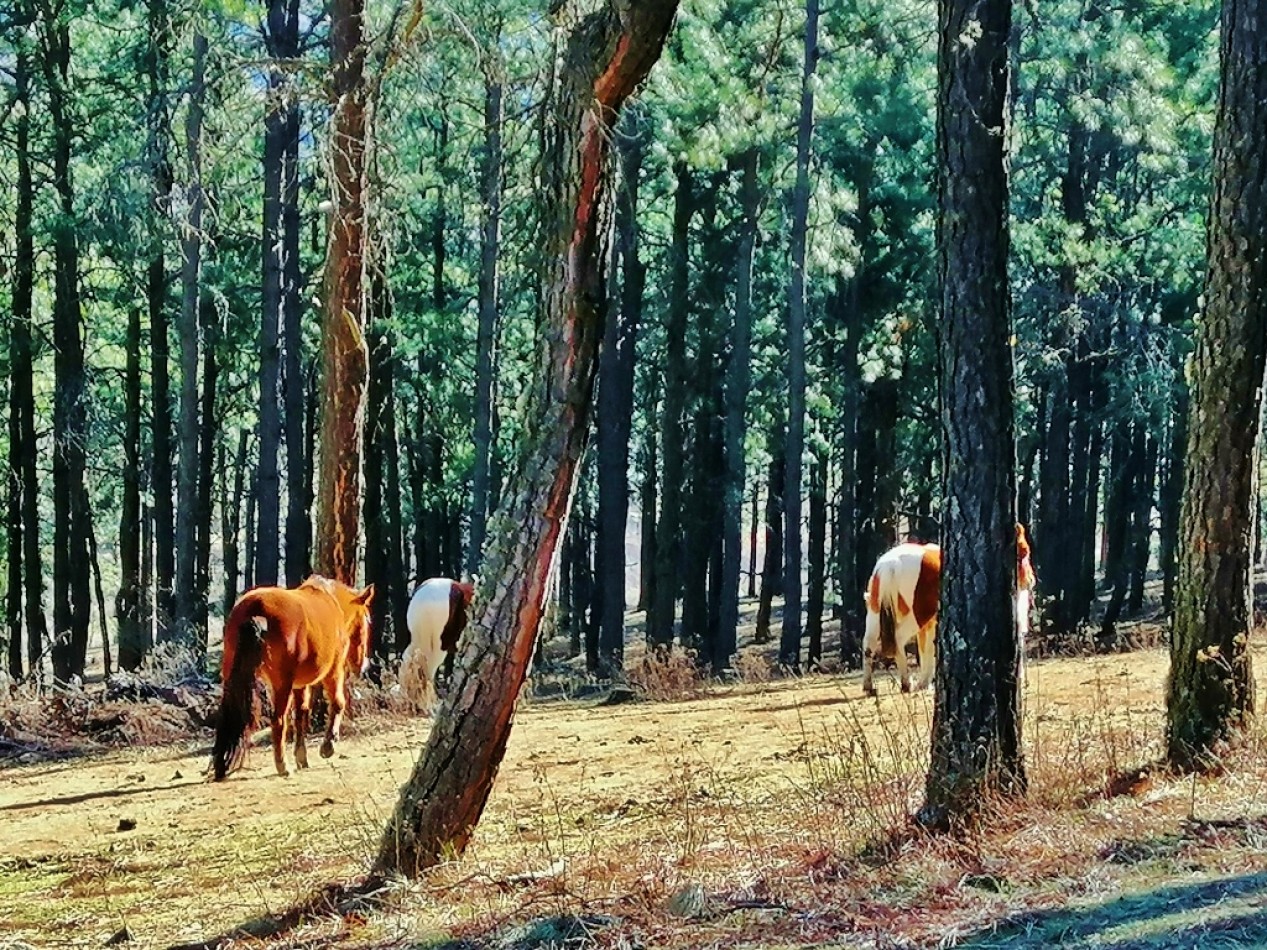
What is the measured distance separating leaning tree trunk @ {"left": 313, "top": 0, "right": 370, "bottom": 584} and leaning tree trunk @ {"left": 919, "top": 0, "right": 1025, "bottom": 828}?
→ 24.4ft

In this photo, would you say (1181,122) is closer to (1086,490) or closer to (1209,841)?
(1086,490)

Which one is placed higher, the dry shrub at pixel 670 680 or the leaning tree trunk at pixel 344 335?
the leaning tree trunk at pixel 344 335

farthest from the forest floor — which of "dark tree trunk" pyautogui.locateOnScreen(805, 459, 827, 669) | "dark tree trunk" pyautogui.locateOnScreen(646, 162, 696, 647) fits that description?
"dark tree trunk" pyautogui.locateOnScreen(805, 459, 827, 669)

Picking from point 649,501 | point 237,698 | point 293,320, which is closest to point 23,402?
point 293,320

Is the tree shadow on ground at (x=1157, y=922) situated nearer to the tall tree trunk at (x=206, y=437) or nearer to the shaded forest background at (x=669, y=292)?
the shaded forest background at (x=669, y=292)

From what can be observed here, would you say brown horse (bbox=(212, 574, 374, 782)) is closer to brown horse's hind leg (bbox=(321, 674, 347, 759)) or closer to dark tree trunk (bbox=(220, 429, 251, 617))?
brown horse's hind leg (bbox=(321, 674, 347, 759))

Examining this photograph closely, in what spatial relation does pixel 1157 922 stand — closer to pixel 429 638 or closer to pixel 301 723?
pixel 301 723

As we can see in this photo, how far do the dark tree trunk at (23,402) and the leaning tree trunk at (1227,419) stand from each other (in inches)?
764

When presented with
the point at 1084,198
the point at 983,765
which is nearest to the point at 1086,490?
the point at 1084,198

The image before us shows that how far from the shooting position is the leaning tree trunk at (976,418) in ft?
23.8

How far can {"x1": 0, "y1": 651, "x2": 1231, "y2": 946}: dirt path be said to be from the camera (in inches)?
306

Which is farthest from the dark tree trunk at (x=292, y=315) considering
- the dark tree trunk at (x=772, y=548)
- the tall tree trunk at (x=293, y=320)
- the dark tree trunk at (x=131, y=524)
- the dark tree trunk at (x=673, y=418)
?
the dark tree trunk at (x=772, y=548)

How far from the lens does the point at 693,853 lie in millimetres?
6992

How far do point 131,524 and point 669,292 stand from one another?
12575mm
